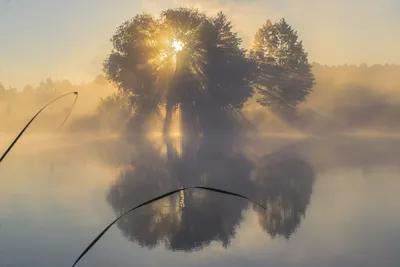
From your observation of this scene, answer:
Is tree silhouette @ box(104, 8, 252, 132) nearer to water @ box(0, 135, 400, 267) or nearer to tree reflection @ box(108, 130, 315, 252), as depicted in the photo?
tree reflection @ box(108, 130, 315, 252)

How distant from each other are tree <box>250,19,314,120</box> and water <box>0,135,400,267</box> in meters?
14.7

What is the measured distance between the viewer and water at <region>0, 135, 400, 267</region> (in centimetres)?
656

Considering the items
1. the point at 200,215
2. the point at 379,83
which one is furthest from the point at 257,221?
the point at 379,83

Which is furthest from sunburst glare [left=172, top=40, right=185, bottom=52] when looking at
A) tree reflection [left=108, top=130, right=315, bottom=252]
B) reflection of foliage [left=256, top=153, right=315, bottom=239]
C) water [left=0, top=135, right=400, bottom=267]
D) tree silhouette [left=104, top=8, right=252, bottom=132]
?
water [left=0, top=135, right=400, bottom=267]

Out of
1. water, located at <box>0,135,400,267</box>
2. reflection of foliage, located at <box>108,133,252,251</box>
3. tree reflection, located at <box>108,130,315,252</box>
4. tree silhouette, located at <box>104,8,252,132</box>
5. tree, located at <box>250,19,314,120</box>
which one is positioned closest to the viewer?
water, located at <box>0,135,400,267</box>

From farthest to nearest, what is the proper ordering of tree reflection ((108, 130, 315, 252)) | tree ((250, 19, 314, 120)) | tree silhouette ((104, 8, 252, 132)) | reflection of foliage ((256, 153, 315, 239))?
tree ((250, 19, 314, 120)), tree silhouette ((104, 8, 252, 132)), reflection of foliage ((256, 153, 315, 239)), tree reflection ((108, 130, 315, 252))

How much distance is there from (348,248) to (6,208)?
7020 mm

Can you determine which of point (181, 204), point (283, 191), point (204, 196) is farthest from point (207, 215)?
point (283, 191)

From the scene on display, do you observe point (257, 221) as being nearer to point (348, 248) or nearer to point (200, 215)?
point (200, 215)

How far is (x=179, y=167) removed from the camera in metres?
18.1

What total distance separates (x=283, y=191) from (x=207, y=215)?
3539mm

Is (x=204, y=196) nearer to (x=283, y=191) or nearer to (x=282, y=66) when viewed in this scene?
(x=283, y=191)

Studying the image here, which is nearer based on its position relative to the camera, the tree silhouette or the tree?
the tree silhouette

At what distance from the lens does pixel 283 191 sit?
40.7 ft
